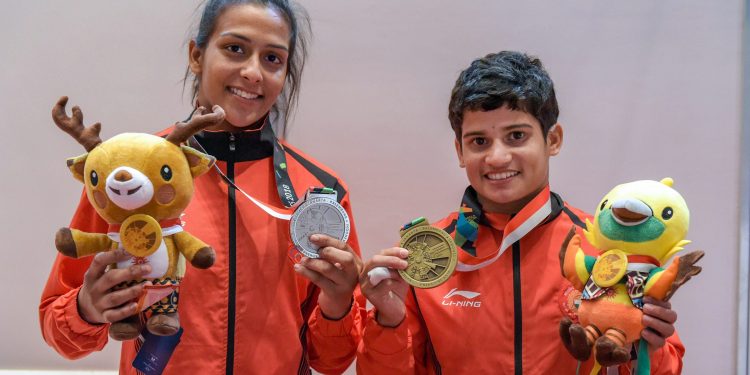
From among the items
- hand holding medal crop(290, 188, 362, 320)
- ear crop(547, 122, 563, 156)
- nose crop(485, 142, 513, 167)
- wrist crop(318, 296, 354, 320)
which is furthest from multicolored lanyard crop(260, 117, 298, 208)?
ear crop(547, 122, 563, 156)

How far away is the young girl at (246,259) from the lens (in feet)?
4.46

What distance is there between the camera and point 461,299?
4.79 feet

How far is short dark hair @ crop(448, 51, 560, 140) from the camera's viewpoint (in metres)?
1.46

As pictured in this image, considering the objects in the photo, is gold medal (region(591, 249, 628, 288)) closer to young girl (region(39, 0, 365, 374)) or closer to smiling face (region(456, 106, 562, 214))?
smiling face (region(456, 106, 562, 214))

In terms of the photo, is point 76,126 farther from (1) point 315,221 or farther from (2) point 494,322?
(2) point 494,322

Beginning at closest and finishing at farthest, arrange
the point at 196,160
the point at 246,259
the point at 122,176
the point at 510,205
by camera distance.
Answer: the point at 122,176 → the point at 196,160 → the point at 246,259 → the point at 510,205

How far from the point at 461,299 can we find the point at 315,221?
1.27ft

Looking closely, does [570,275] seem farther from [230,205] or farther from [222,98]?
[222,98]

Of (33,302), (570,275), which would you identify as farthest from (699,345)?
(33,302)

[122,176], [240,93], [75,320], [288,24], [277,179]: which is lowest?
[75,320]

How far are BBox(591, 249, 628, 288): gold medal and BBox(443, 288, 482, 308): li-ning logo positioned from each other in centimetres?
31

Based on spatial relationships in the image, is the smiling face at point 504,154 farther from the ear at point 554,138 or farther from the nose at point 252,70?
the nose at point 252,70

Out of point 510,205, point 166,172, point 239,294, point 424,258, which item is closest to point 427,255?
point 424,258

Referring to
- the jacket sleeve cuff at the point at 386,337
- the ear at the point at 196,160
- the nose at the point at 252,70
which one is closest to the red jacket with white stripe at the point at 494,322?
the jacket sleeve cuff at the point at 386,337
